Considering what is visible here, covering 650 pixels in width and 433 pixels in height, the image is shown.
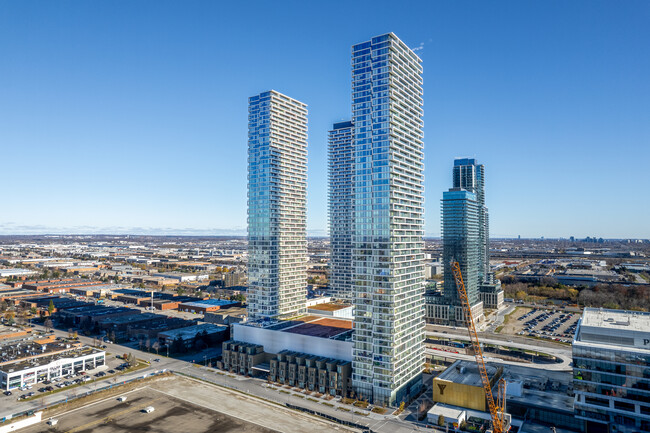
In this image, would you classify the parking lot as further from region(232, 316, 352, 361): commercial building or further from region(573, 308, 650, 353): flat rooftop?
region(232, 316, 352, 361): commercial building

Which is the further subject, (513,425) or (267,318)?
(267,318)

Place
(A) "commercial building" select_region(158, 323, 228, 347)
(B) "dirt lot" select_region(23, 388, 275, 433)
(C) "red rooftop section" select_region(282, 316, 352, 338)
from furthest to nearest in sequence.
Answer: (A) "commercial building" select_region(158, 323, 228, 347) → (C) "red rooftop section" select_region(282, 316, 352, 338) → (B) "dirt lot" select_region(23, 388, 275, 433)

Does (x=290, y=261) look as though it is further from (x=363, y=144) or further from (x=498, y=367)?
(x=498, y=367)

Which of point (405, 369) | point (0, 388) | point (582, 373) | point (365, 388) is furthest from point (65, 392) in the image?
point (582, 373)

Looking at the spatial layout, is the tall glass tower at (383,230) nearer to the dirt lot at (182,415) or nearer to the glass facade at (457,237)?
the dirt lot at (182,415)

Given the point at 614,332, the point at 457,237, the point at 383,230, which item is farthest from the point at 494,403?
the point at 457,237

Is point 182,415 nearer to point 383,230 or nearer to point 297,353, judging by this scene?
point 297,353

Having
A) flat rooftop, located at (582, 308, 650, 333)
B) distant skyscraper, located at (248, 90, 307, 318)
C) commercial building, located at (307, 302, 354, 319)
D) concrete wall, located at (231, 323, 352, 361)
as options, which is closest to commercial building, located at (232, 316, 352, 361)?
concrete wall, located at (231, 323, 352, 361)
